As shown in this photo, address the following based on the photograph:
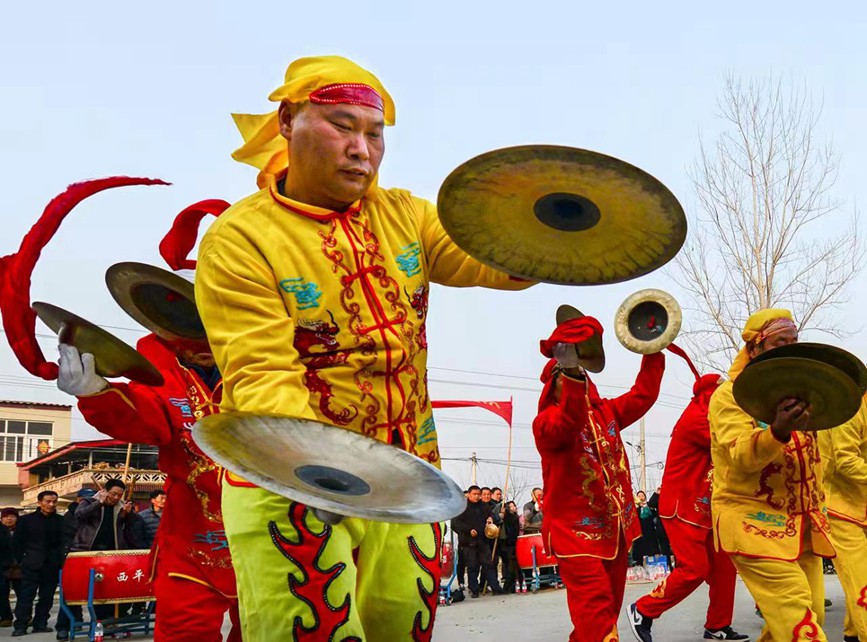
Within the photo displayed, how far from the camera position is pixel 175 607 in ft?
17.8

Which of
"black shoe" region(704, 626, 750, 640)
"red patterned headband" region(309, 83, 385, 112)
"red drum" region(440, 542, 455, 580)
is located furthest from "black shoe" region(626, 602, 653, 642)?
"red drum" region(440, 542, 455, 580)

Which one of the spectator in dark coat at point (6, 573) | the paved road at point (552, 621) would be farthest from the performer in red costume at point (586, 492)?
the spectator in dark coat at point (6, 573)

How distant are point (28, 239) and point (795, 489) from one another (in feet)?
15.0

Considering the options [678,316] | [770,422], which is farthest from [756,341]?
[770,422]

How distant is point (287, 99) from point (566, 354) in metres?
3.19

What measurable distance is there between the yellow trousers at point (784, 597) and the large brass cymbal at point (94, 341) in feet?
12.1

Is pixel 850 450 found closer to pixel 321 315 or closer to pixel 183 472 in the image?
pixel 183 472

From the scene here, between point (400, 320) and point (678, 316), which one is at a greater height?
point (678, 316)

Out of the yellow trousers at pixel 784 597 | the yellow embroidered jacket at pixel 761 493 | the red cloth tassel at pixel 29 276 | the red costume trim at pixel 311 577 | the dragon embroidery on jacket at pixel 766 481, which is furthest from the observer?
the dragon embroidery on jacket at pixel 766 481

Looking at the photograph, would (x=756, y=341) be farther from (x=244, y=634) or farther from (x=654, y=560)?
(x=654, y=560)

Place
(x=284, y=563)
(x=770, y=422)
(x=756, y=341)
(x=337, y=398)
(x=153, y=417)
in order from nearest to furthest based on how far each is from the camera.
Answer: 1. (x=284, y=563)
2. (x=337, y=398)
3. (x=153, y=417)
4. (x=770, y=422)
5. (x=756, y=341)

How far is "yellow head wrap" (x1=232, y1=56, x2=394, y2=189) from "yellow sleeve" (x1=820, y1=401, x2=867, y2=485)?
5671 millimetres

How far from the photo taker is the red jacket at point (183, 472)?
17.9ft

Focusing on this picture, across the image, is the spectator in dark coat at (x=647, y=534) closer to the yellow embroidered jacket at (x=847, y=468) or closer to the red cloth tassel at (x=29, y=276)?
the yellow embroidered jacket at (x=847, y=468)
